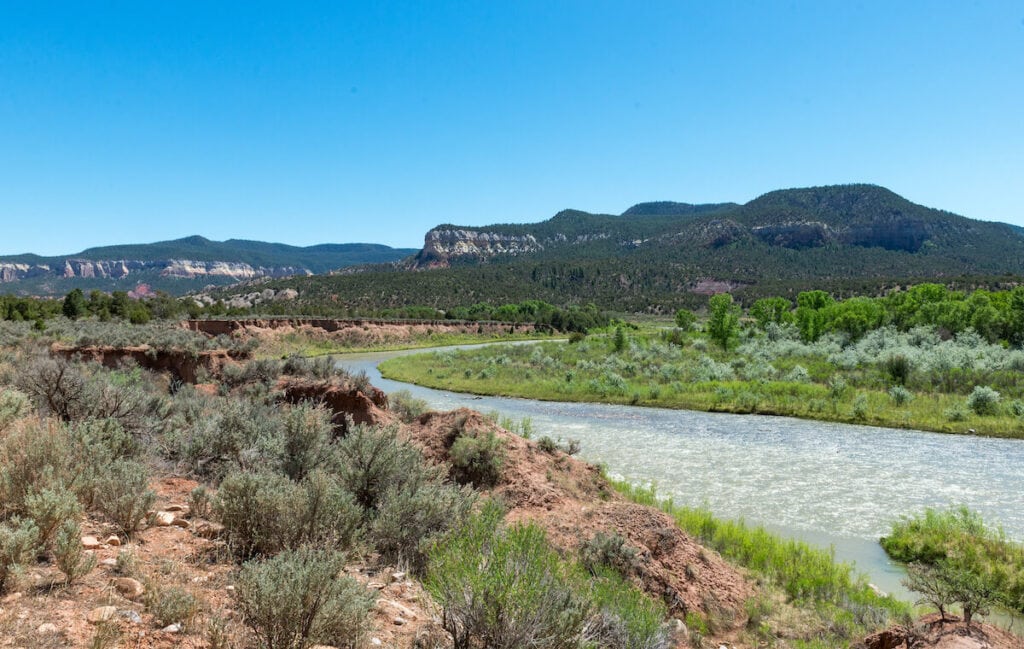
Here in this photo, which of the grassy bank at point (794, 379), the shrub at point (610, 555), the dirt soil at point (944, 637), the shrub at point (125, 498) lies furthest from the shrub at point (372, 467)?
the grassy bank at point (794, 379)

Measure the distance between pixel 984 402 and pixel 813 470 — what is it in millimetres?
13809

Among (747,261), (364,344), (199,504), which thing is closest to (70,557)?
→ (199,504)

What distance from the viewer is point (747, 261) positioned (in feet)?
469

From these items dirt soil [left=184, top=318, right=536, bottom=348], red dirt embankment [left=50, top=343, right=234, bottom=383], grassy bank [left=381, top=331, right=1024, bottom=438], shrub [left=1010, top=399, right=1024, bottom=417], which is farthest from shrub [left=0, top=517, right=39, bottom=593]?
dirt soil [left=184, top=318, right=536, bottom=348]

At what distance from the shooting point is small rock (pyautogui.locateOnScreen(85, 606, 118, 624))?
394 centimetres

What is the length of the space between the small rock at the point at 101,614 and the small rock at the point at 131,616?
0.06 metres

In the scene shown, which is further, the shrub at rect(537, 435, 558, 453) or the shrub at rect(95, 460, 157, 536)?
the shrub at rect(537, 435, 558, 453)

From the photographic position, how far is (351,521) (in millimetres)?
6371

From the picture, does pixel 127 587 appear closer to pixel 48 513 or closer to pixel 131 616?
pixel 131 616

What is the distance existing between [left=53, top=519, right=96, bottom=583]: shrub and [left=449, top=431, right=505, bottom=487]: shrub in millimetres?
6507

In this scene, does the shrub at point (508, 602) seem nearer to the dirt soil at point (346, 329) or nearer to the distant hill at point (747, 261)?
the dirt soil at point (346, 329)

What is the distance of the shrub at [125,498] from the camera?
18.8 ft

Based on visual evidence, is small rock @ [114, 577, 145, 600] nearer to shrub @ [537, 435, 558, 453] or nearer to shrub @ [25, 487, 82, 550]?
shrub @ [25, 487, 82, 550]

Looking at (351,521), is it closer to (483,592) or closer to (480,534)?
(480,534)
